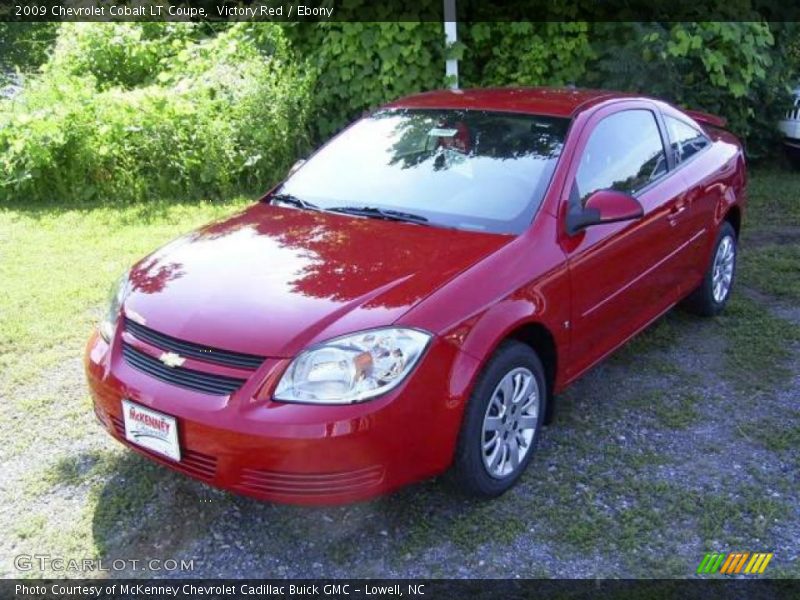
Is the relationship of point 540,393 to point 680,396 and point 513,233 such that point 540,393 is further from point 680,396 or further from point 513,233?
point 680,396

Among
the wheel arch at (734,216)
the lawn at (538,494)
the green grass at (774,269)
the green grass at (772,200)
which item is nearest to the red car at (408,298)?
the lawn at (538,494)

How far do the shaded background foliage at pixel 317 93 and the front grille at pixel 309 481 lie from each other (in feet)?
18.4

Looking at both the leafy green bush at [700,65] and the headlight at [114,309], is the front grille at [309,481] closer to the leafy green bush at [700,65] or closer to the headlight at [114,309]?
the headlight at [114,309]

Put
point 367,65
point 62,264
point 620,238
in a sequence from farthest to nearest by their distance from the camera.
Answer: point 367,65, point 62,264, point 620,238

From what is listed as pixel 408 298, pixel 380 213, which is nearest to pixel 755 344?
pixel 380 213

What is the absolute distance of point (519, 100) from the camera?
4258mm

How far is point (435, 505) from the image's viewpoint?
3318mm

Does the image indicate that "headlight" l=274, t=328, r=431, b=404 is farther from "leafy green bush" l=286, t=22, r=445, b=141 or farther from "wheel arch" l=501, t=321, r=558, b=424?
"leafy green bush" l=286, t=22, r=445, b=141

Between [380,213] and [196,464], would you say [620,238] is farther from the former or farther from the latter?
[196,464]

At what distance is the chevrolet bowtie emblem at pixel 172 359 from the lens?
2.93 m

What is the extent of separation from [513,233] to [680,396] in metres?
1.47

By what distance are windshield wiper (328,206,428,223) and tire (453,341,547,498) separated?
0.78m

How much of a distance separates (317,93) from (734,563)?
22.0ft

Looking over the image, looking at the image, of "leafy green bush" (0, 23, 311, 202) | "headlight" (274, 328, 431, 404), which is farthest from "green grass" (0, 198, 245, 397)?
"headlight" (274, 328, 431, 404)
